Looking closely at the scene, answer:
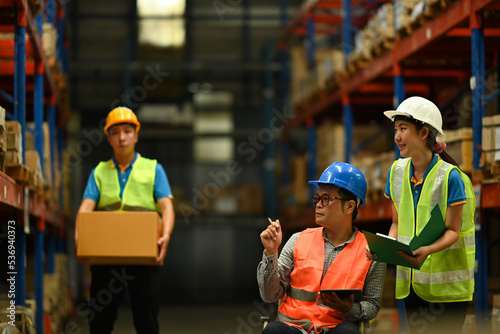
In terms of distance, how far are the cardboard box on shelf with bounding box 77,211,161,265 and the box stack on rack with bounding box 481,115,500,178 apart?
294 centimetres

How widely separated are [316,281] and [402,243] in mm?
496

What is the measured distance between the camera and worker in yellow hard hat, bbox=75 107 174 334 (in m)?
5.05

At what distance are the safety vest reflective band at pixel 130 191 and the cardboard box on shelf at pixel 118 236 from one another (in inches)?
10.6

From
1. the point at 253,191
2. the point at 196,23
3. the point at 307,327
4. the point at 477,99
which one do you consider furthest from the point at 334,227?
the point at 196,23

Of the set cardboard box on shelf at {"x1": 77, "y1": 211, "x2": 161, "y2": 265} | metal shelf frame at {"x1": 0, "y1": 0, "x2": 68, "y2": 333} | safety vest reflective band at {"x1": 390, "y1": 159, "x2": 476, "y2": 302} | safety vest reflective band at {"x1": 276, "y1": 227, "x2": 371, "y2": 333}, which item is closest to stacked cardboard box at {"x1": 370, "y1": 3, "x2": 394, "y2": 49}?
metal shelf frame at {"x1": 0, "y1": 0, "x2": 68, "y2": 333}

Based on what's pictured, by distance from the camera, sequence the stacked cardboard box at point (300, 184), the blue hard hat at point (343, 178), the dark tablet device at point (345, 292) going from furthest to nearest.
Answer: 1. the stacked cardboard box at point (300, 184)
2. the blue hard hat at point (343, 178)
3. the dark tablet device at point (345, 292)

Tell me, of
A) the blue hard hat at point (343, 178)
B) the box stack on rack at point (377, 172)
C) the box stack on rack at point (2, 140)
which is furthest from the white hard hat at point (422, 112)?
the box stack on rack at point (377, 172)

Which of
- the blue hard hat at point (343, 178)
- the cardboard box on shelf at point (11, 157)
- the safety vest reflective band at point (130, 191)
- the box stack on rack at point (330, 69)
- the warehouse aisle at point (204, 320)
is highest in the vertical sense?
the box stack on rack at point (330, 69)

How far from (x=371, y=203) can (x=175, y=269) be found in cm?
789

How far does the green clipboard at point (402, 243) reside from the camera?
3514 mm

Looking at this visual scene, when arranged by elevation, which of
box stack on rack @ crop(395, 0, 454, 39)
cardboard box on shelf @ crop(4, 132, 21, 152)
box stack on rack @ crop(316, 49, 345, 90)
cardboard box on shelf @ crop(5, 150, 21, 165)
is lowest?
cardboard box on shelf @ crop(5, 150, 21, 165)

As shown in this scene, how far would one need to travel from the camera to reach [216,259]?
16812 millimetres

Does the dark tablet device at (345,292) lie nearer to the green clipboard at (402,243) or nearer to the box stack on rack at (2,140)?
the green clipboard at (402,243)

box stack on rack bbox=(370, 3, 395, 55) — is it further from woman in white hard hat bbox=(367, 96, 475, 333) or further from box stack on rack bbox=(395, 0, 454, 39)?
woman in white hard hat bbox=(367, 96, 475, 333)
